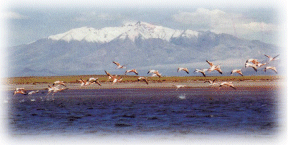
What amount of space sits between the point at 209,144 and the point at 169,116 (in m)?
18.0

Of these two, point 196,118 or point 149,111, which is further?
point 149,111

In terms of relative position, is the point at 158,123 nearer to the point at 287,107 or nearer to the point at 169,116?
the point at 169,116

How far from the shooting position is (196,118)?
49562 millimetres

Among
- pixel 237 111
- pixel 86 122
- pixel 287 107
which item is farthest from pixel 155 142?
pixel 287 107

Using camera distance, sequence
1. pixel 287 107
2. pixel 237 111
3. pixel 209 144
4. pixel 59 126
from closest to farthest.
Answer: pixel 209 144
pixel 59 126
pixel 237 111
pixel 287 107

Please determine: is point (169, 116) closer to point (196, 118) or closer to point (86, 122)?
point (196, 118)

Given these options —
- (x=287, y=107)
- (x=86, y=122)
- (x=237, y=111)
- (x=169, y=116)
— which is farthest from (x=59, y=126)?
(x=287, y=107)

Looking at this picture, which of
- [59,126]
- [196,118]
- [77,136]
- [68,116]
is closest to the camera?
[77,136]

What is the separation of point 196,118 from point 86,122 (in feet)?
35.8

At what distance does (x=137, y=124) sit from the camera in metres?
44.7

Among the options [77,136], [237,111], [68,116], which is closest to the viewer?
[77,136]

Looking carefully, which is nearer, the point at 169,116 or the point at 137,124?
the point at 137,124

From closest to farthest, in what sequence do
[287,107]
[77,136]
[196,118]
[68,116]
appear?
[77,136]
[196,118]
[68,116]
[287,107]

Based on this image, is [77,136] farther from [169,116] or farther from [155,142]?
[169,116]
